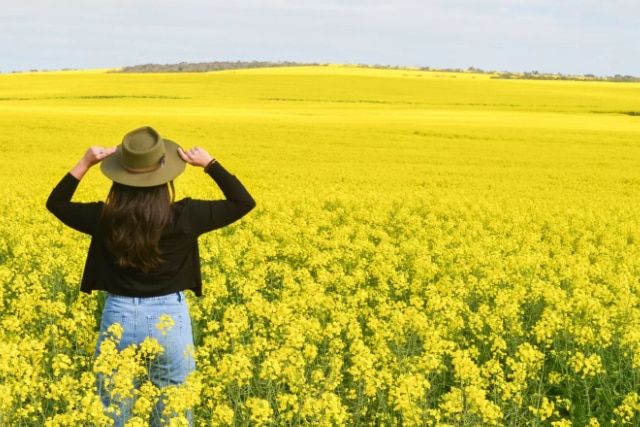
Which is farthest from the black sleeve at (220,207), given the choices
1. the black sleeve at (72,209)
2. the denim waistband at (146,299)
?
the black sleeve at (72,209)

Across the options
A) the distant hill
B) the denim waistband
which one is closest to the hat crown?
the denim waistband

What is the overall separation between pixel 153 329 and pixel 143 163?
95cm

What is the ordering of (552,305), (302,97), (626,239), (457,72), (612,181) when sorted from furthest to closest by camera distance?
(457,72) → (302,97) → (612,181) → (626,239) → (552,305)

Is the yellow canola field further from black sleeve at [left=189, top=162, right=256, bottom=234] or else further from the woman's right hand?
the woman's right hand

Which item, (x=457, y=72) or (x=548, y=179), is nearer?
(x=548, y=179)

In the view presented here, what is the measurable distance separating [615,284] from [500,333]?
7.17ft

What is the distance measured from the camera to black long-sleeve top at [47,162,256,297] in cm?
413

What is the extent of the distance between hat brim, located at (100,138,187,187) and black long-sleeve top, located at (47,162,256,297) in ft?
0.89

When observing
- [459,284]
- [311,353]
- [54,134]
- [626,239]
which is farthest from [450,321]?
[54,134]

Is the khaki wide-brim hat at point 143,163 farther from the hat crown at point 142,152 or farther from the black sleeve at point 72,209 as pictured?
the black sleeve at point 72,209

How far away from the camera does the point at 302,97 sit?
2301 inches

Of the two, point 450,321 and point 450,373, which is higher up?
point 450,321

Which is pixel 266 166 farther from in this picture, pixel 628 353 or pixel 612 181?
pixel 628 353

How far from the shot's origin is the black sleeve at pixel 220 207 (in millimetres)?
4168
